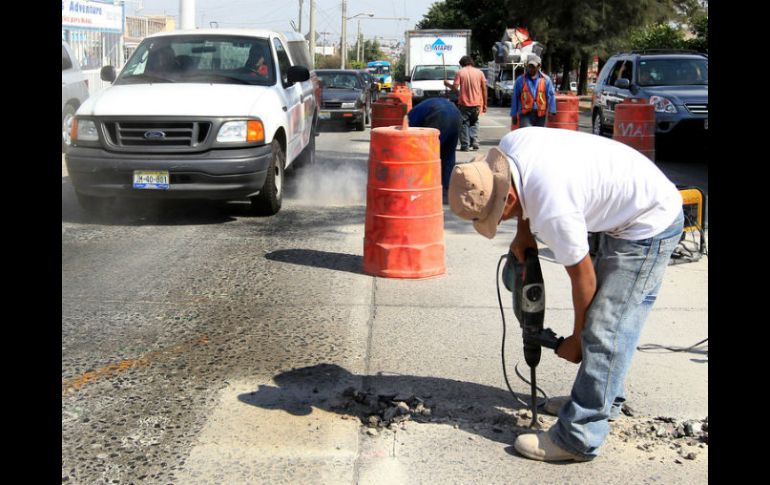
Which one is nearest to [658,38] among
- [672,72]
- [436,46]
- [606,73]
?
[436,46]

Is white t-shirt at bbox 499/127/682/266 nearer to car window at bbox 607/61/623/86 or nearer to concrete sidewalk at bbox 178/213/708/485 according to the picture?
concrete sidewalk at bbox 178/213/708/485

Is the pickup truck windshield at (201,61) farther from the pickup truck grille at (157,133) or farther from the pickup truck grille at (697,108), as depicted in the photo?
the pickup truck grille at (697,108)

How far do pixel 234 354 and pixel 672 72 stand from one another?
521 inches

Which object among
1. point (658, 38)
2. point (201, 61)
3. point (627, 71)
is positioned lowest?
point (201, 61)

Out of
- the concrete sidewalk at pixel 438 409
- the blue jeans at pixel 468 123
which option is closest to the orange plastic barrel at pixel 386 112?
the blue jeans at pixel 468 123

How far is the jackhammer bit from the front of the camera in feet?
12.5

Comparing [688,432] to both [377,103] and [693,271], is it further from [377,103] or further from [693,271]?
[377,103]

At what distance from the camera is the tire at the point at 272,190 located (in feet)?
30.7

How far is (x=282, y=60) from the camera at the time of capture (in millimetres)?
10797

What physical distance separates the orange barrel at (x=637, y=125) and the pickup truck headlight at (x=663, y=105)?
4.47 feet

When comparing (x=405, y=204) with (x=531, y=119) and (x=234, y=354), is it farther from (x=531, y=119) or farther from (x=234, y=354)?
(x=531, y=119)

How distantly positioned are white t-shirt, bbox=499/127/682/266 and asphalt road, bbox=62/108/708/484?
1.11 metres

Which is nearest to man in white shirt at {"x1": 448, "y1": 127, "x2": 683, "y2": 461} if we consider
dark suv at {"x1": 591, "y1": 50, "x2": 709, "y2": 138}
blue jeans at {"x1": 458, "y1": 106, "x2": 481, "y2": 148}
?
dark suv at {"x1": 591, "y1": 50, "x2": 709, "y2": 138}
